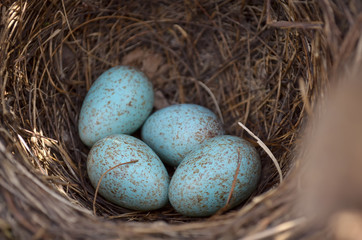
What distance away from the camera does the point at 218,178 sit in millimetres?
1606

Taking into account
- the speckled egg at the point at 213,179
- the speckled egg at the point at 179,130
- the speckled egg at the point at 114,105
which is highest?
the speckled egg at the point at 114,105

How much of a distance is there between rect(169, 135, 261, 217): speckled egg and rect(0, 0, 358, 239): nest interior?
8cm

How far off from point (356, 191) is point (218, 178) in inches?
25.8

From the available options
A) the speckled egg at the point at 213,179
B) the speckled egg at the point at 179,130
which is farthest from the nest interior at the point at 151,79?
Answer: the speckled egg at the point at 179,130

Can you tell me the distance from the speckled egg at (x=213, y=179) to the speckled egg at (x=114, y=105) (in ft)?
1.46

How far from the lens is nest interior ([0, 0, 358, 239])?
1.27m

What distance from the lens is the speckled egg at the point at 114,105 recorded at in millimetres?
1905

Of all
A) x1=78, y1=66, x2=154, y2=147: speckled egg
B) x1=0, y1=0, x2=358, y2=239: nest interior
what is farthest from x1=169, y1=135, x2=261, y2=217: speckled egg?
x1=78, y1=66, x2=154, y2=147: speckled egg

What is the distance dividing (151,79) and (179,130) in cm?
52

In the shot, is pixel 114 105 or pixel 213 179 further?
pixel 114 105

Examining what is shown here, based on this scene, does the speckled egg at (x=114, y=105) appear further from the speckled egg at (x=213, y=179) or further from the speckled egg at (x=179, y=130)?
the speckled egg at (x=213, y=179)

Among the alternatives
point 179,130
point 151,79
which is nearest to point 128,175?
point 179,130

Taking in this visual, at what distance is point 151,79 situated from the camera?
2.27 meters

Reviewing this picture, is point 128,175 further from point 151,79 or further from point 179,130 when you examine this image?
point 151,79
